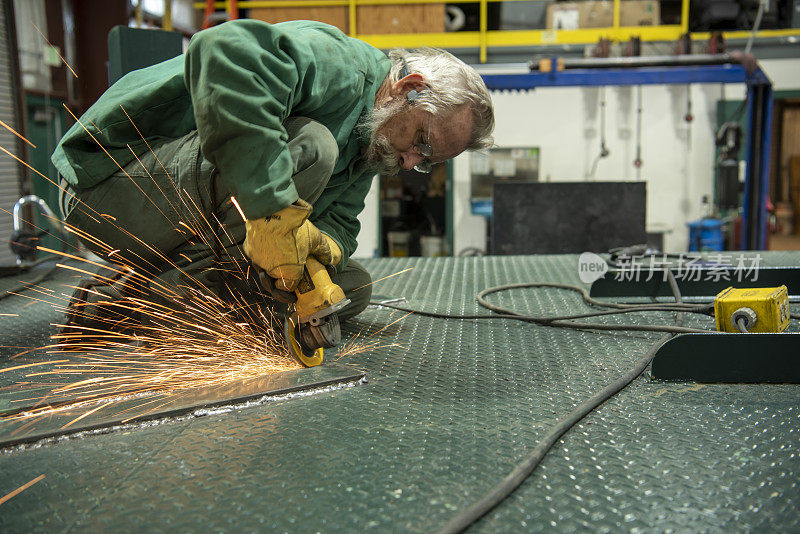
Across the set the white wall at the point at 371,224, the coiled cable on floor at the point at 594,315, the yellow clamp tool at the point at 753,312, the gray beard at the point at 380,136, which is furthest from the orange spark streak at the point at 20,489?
the white wall at the point at 371,224

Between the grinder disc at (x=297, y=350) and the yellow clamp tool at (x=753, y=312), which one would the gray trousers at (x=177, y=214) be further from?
the yellow clamp tool at (x=753, y=312)

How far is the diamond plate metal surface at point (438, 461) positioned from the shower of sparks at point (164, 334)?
20 centimetres

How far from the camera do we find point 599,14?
5.95 metres

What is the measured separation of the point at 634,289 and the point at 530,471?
1.55m

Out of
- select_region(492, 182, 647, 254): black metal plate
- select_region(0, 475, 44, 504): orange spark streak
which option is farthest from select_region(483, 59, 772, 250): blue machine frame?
select_region(0, 475, 44, 504): orange spark streak

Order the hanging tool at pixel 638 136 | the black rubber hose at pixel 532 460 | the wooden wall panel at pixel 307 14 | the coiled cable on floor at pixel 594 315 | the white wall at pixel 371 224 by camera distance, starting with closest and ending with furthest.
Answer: the black rubber hose at pixel 532 460
the coiled cable on floor at pixel 594 315
the wooden wall panel at pixel 307 14
the white wall at pixel 371 224
the hanging tool at pixel 638 136

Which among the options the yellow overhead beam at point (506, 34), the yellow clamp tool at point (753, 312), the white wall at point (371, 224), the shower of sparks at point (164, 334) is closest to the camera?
the shower of sparks at point (164, 334)

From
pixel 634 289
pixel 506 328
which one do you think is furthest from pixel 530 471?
pixel 634 289

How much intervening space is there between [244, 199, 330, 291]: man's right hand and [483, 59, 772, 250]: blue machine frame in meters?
3.02

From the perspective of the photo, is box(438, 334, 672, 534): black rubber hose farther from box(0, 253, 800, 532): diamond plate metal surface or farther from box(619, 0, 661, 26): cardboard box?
box(619, 0, 661, 26): cardboard box

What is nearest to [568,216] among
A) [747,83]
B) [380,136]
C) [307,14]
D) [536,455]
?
[747,83]

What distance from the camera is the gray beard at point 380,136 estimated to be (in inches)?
66.7

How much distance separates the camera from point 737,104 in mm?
6148

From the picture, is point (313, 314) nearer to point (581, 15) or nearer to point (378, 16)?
point (378, 16)
